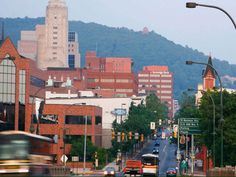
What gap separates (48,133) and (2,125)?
50.1 ft

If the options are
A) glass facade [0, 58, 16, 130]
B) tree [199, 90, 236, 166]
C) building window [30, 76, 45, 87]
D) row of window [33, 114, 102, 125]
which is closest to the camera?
tree [199, 90, 236, 166]

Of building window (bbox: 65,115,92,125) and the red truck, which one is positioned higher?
building window (bbox: 65,115,92,125)

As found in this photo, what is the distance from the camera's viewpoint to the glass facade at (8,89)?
146m

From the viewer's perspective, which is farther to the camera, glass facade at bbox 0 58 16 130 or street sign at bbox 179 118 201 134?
glass facade at bbox 0 58 16 130

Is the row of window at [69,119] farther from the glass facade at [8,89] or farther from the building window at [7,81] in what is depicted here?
the building window at [7,81]

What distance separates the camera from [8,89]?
147375mm

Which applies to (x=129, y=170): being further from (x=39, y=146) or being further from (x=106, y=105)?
(x=106, y=105)

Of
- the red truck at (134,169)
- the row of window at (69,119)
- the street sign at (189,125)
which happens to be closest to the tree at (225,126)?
the street sign at (189,125)

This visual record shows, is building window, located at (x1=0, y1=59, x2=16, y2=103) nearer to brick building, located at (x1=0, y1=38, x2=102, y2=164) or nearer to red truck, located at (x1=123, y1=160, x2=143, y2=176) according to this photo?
brick building, located at (x1=0, y1=38, x2=102, y2=164)

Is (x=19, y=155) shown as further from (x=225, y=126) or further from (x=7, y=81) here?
(x=7, y=81)

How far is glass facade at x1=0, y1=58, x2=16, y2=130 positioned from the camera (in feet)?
479

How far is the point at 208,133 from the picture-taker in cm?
10288

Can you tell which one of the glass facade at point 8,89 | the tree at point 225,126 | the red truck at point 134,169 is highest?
the glass facade at point 8,89

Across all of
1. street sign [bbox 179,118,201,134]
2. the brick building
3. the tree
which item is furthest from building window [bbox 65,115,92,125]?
the tree
